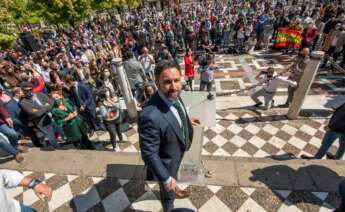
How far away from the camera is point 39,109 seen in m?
4.13

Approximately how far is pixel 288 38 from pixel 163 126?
11773 millimetres

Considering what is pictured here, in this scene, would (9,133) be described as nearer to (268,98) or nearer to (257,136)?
(257,136)

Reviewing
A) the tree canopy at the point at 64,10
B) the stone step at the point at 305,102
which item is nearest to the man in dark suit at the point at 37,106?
the stone step at the point at 305,102

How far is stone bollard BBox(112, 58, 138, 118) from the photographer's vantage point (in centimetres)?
527

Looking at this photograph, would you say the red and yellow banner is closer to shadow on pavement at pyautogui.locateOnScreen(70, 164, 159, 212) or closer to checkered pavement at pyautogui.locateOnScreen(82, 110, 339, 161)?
checkered pavement at pyautogui.locateOnScreen(82, 110, 339, 161)

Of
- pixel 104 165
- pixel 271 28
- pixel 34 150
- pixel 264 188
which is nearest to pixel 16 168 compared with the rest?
pixel 34 150

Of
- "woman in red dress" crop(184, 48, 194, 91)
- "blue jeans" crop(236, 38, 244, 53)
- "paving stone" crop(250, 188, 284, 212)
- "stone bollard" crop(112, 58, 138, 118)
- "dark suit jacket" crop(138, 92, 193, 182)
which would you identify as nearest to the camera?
"dark suit jacket" crop(138, 92, 193, 182)

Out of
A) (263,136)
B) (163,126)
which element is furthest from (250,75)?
(163,126)

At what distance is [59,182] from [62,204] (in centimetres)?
47

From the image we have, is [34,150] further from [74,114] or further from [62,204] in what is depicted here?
[62,204]

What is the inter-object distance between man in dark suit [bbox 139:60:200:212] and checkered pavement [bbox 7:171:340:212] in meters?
1.08

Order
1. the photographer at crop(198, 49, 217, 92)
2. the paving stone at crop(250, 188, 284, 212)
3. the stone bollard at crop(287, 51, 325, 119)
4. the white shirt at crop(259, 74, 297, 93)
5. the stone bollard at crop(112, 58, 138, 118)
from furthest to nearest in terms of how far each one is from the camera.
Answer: the photographer at crop(198, 49, 217, 92)
the white shirt at crop(259, 74, 297, 93)
the stone bollard at crop(112, 58, 138, 118)
the stone bollard at crop(287, 51, 325, 119)
the paving stone at crop(250, 188, 284, 212)

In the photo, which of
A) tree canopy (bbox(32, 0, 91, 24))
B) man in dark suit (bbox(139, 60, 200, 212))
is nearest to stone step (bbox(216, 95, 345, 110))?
man in dark suit (bbox(139, 60, 200, 212))

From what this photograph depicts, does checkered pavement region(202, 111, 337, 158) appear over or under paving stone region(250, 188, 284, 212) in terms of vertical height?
under
